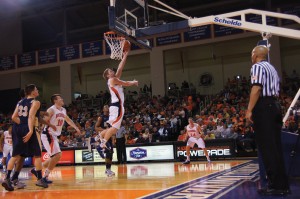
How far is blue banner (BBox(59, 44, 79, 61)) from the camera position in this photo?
80.9 ft

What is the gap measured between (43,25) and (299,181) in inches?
1017

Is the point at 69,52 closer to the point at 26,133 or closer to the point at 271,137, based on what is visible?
the point at 26,133

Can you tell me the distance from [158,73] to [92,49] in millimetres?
5087

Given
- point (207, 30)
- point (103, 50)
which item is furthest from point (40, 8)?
point (207, 30)

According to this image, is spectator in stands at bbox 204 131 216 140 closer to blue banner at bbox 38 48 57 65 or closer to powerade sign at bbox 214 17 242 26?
powerade sign at bbox 214 17 242 26

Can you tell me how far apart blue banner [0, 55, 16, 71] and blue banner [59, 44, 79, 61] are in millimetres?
4131

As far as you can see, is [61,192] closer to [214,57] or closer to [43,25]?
[214,57]

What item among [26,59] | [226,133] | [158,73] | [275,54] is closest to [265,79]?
[226,133]

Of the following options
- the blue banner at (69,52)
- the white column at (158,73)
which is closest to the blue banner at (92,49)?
the blue banner at (69,52)

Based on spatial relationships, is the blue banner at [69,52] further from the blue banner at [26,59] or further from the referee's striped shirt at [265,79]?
the referee's striped shirt at [265,79]

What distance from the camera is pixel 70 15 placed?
26.8 meters

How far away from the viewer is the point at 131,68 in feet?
90.5

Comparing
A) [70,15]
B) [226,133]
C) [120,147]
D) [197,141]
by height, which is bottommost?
[120,147]

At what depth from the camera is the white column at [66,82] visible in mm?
25131
